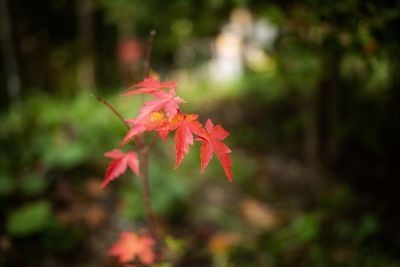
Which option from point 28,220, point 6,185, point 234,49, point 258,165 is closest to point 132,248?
point 28,220

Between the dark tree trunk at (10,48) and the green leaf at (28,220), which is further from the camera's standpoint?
the dark tree trunk at (10,48)

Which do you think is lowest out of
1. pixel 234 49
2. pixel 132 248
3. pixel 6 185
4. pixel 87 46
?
pixel 132 248

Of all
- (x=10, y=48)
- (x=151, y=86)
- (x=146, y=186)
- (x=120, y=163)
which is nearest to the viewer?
(x=151, y=86)

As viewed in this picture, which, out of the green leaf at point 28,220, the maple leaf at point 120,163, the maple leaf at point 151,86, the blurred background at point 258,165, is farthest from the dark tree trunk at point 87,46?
the maple leaf at point 151,86

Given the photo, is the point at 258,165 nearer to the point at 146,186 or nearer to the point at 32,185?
the point at 32,185

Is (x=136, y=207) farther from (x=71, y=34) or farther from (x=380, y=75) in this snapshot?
(x=71, y=34)

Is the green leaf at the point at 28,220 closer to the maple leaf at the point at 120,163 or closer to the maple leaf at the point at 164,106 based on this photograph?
the maple leaf at the point at 120,163
